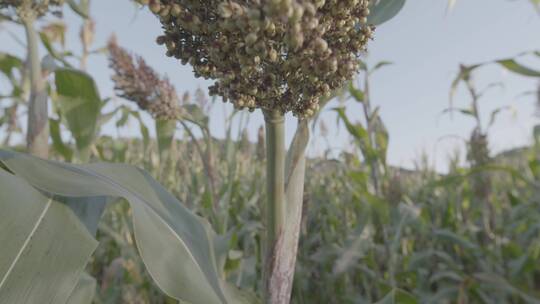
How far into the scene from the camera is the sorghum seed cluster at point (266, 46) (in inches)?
29.6

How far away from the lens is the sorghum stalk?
3.18ft

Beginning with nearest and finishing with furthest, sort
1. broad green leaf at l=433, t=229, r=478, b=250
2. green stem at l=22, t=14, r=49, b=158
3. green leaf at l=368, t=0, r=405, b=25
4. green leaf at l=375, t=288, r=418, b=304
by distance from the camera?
green leaf at l=368, t=0, r=405, b=25 < green leaf at l=375, t=288, r=418, b=304 < green stem at l=22, t=14, r=49, b=158 < broad green leaf at l=433, t=229, r=478, b=250

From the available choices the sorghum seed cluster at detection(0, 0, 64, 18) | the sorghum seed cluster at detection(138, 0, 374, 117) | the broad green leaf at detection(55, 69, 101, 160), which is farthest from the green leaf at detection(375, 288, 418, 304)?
the sorghum seed cluster at detection(0, 0, 64, 18)

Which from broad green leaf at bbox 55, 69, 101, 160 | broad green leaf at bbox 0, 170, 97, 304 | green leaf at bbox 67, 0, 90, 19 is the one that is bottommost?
broad green leaf at bbox 0, 170, 97, 304

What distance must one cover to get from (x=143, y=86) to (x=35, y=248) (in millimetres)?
1178

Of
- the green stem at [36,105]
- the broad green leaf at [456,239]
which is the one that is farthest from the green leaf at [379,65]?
the green stem at [36,105]

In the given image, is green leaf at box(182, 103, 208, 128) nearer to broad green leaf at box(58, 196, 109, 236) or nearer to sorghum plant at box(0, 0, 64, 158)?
sorghum plant at box(0, 0, 64, 158)

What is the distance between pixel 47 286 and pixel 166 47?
0.55 meters

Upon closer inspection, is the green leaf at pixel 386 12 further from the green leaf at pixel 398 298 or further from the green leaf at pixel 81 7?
the green leaf at pixel 81 7

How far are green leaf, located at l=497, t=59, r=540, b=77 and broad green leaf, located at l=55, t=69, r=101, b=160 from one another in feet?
6.71

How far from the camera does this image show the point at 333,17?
87 centimetres

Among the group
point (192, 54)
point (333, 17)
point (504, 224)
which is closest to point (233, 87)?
point (192, 54)

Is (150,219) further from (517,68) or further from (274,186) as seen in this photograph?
(517,68)

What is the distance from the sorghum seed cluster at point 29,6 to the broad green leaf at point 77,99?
275mm
